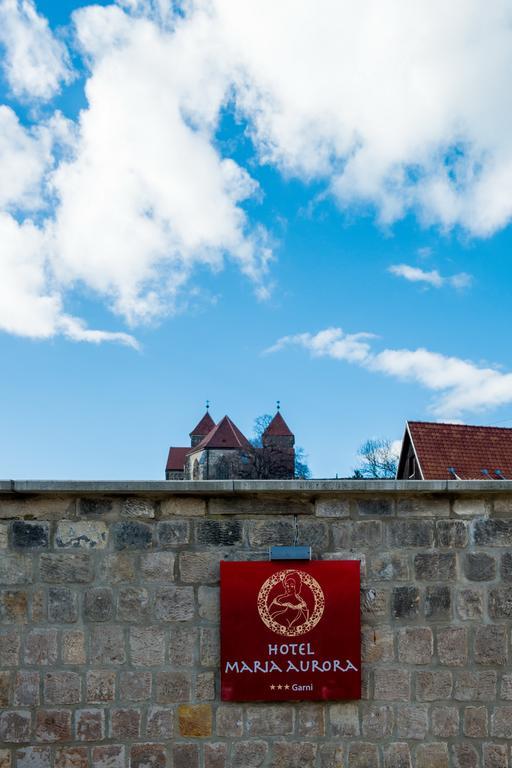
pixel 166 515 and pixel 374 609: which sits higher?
pixel 166 515

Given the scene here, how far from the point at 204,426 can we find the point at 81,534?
7625cm

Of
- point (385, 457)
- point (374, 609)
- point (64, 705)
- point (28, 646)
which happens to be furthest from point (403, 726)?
point (385, 457)

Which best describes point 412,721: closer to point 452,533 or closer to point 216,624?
point 452,533

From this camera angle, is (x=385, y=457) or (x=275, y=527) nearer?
(x=275, y=527)

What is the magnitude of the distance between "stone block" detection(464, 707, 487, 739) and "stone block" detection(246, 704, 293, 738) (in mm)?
Answer: 1116

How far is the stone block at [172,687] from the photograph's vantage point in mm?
Answer: 4559

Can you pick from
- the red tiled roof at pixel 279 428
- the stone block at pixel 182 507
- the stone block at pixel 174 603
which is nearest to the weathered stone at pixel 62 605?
the stone block at pixel 174 603

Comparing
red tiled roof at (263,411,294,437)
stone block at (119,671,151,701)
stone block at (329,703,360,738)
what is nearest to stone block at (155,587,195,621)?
stone block at (119,671,151,701)

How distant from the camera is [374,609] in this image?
15.3 ft

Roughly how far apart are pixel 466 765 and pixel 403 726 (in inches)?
18.3

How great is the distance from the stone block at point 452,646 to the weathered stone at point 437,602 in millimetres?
94

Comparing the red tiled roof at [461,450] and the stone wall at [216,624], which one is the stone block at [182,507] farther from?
the red tiled roof at [461,450]

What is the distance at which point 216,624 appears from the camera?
4625 millimetres

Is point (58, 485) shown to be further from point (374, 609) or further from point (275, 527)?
point (374, 609)
